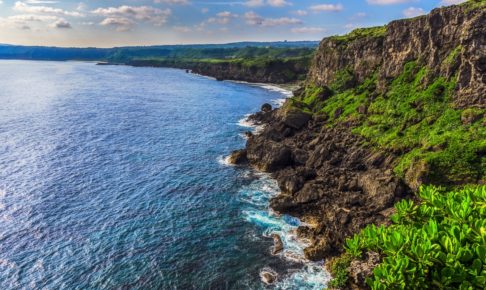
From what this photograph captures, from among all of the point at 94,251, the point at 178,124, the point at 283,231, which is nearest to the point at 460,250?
the point at 283,231

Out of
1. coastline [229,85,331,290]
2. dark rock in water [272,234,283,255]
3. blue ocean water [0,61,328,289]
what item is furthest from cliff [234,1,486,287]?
blue ocean water [0,61,328,289]

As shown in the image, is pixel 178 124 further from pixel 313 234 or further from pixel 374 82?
pixel 313 234

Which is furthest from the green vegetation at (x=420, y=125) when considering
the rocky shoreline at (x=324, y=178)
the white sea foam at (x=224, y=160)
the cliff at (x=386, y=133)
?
the white sea foam at (x=224, y=160)

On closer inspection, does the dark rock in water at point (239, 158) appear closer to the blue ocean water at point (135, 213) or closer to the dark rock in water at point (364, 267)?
the blue ocean water at point (135, 213)

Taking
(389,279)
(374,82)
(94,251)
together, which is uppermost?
(374,82)

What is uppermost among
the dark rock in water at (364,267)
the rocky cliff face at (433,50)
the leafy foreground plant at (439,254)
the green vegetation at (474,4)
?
the green vegetation at (474,4)

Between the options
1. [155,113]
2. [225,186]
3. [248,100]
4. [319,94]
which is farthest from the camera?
[248,100]

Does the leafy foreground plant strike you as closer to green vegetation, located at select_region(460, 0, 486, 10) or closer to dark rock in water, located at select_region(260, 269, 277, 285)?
dark rock in water, located at select_region(260, 269, 277, 285)
